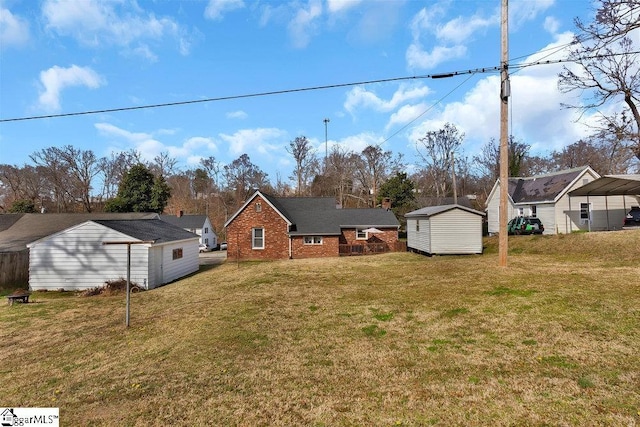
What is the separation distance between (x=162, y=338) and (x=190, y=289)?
284 inches

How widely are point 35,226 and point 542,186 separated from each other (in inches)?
1799

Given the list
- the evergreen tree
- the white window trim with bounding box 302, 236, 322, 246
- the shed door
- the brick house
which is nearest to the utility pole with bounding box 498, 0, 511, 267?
the brick house

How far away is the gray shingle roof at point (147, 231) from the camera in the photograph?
16906 millimetres

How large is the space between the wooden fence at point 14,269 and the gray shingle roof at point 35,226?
488cm

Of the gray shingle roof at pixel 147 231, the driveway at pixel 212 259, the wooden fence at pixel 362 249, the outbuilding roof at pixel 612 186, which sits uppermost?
the outbuilding roof at pixel 612 186

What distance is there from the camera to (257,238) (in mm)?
25484

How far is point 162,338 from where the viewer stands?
305 inches

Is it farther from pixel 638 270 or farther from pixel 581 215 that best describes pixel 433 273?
pixel 581 215

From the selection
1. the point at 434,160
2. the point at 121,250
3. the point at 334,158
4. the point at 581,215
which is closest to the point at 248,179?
the point at 334,158

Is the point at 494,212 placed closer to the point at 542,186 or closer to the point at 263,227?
the point at 542,186

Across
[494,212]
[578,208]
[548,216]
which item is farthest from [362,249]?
[578,208]

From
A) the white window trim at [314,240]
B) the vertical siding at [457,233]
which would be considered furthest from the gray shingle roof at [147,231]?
the vertical siding at [457,233]

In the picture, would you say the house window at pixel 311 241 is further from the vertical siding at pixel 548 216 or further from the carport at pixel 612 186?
the vertical siding at pixel 548 216

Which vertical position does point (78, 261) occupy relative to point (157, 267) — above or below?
above
